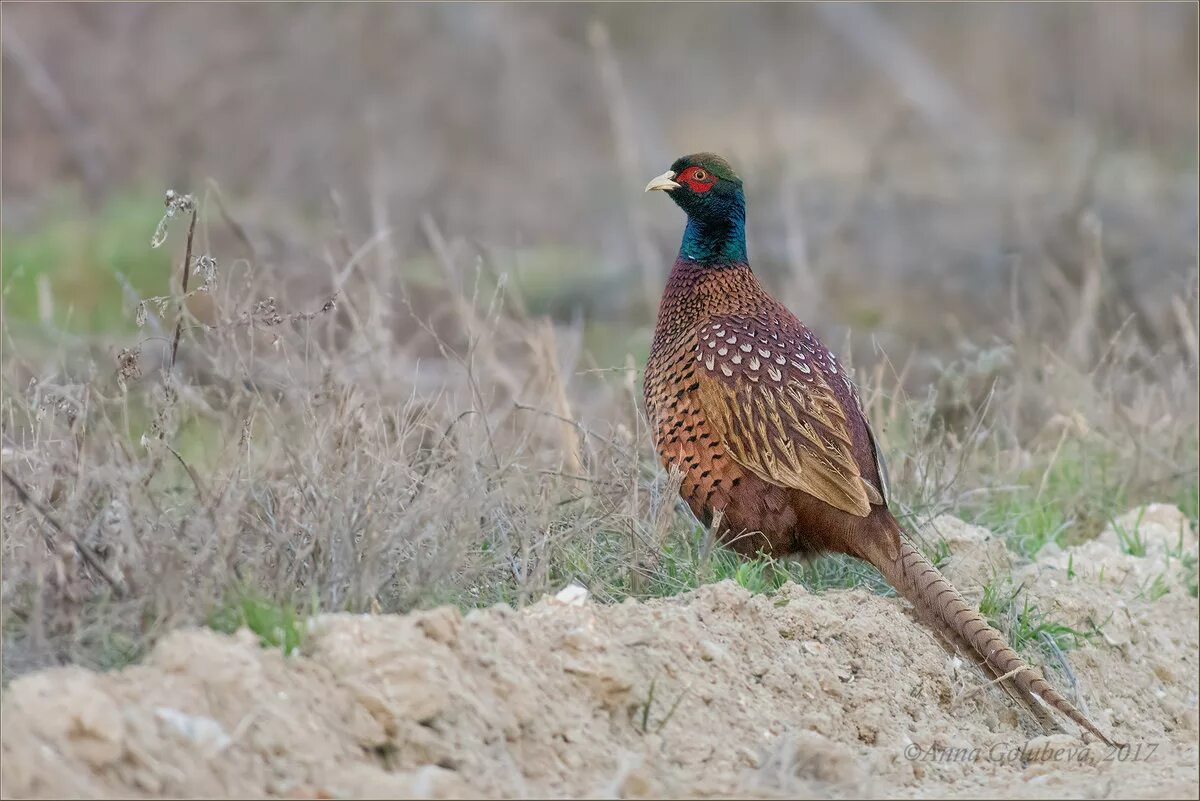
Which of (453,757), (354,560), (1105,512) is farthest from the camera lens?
(1105,512)

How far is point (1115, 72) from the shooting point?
1448 centimetres

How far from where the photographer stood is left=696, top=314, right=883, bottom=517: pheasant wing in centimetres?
459

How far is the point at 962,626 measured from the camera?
425 centimetres

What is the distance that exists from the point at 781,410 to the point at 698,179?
0.98 m

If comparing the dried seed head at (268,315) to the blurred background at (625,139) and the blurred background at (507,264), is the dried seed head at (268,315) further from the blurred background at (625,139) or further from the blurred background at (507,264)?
the blurred background at (625,139)

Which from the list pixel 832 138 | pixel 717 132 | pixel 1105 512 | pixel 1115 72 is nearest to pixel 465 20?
pixel 717 132

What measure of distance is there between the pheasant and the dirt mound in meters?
0.15

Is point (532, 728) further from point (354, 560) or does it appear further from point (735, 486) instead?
point (735, 486)

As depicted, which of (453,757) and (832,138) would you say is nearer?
(453,757)

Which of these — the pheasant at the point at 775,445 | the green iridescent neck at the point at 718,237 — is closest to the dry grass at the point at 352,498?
the pheasant at the point at 775,445

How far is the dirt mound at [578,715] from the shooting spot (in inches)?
110

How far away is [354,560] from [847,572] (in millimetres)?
1905

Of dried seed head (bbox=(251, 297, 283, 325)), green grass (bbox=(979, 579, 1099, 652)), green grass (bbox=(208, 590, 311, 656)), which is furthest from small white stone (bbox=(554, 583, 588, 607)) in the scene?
green grass (bbox=(979, 579, 1099, 652))

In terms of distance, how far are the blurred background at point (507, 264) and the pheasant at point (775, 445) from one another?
218mm
